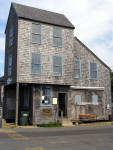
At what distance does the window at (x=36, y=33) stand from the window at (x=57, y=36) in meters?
1.53

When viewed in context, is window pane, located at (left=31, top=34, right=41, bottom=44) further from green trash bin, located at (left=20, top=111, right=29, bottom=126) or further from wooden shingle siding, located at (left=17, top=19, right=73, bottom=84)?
green trash bin, located at (left=20, top=111, right=29, bottom=126)

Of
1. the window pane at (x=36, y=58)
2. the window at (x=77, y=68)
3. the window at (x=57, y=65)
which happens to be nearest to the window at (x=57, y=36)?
the window at (x=57, y=65)

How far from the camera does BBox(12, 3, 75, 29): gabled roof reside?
781 inches

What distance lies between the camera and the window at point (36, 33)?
19.5 m

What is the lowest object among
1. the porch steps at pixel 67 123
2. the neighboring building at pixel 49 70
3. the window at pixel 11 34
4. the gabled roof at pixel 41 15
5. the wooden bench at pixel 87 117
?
the porch steps at pixel 67 123

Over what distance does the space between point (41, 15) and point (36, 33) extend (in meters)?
2.48

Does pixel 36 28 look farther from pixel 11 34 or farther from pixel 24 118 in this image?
pixel 24 118

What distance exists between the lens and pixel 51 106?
1970cm

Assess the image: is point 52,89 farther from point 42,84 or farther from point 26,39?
point 26,39

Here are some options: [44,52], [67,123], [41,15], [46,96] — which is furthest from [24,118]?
[41,15]

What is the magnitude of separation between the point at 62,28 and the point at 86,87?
641 centimetres

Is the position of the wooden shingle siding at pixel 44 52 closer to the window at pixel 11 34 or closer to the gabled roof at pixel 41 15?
the gabled roof at pixel 41 15

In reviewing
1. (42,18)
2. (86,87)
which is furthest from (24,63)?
(86,87)

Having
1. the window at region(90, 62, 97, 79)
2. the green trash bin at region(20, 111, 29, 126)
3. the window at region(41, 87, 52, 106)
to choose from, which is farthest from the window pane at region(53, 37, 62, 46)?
the green trash bin at region(20, 111, 29, 126)
